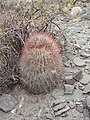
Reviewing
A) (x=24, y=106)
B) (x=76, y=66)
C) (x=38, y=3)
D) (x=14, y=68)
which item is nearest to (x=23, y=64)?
(x=14, y=68)

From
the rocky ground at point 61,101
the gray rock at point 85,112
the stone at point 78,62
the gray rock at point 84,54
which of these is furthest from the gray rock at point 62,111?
the gray rock at point 84,54

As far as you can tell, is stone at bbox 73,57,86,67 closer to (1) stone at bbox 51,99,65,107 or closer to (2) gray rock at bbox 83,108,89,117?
(1) stone at bbox 51,99,65,107

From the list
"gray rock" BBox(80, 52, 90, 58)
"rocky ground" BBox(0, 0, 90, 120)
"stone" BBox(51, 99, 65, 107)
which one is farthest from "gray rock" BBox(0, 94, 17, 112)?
"gray rock" BBox(80, 52, 90, 58)

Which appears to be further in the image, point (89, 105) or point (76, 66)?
point (76, 66)

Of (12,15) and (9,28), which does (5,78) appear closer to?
(9,28)

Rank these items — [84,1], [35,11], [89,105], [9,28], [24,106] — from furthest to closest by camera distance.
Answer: [84,1] < [35,11] < [9,28] < [24,106] < [89,105]

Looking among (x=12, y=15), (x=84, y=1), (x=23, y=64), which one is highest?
(x=12, y=15)
